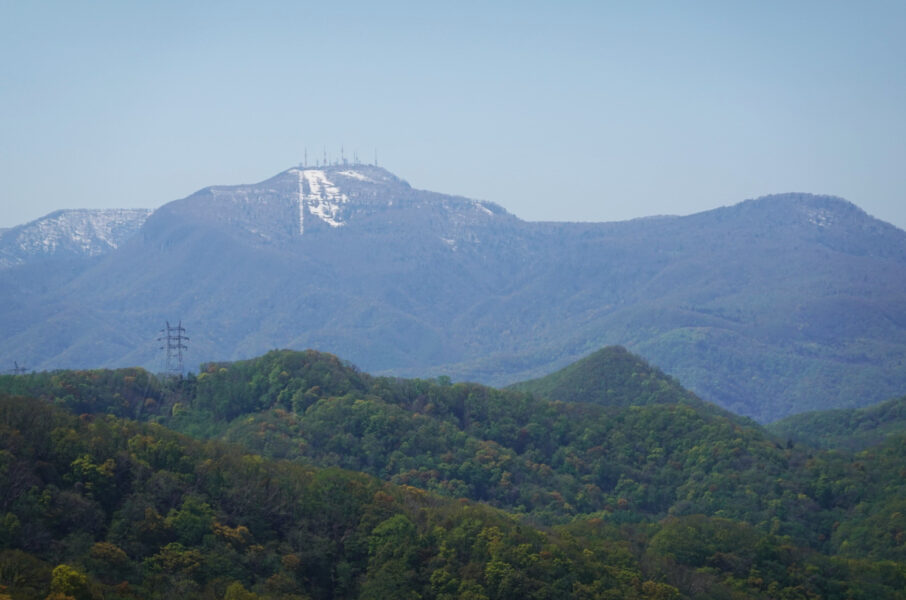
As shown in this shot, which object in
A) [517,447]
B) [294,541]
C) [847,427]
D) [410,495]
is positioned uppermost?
[410,495]

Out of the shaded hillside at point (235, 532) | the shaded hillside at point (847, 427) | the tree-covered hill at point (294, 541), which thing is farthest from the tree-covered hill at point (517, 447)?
the shaded hillside at point (847, 427)

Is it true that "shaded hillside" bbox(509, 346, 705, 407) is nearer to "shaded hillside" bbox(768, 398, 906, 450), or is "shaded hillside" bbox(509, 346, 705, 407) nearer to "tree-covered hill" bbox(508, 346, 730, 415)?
"tree-covered hill" bbox(508, 346, 730, 415)

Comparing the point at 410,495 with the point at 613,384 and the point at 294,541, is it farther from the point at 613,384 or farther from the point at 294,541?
the point at 613,384

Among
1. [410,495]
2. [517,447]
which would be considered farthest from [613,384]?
[410,495]

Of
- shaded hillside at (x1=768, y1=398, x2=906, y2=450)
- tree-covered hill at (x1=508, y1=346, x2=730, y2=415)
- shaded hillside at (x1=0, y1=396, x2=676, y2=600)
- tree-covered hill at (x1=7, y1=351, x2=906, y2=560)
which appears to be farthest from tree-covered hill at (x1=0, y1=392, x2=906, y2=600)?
tree-covered hill at (x1=508, y1=346, x2=730, y2=415)

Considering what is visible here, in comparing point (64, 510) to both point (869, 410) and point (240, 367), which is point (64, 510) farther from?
point (869, 410)

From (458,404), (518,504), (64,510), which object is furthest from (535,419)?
(64,510)

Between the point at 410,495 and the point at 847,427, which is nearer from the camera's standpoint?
the point at 410,495
